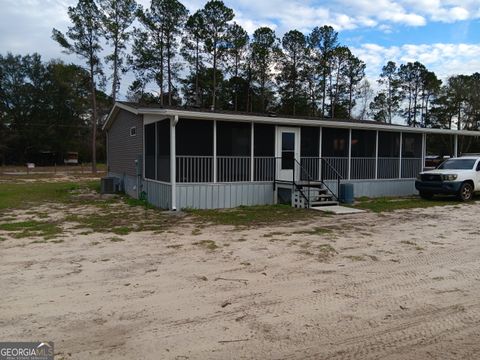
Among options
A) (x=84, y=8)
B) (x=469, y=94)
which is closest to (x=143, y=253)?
(x=84, y=8)

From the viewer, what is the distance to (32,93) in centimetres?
5362

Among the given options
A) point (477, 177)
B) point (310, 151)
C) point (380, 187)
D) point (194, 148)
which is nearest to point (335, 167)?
point (310, 151)

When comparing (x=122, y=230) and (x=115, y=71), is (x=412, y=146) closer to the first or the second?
(x=122, y=230)

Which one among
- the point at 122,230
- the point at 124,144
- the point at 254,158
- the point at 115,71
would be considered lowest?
the point at 122,230

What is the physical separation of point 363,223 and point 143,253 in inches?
209

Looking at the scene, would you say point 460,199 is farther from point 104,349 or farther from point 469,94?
point 469,94

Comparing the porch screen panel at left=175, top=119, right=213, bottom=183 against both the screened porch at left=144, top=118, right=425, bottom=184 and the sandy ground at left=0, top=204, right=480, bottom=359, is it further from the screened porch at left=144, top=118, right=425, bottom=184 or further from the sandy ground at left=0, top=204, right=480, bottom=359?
the sandy ground at left=0, top=204, right=480, bottom=359

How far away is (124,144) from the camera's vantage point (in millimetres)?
16719

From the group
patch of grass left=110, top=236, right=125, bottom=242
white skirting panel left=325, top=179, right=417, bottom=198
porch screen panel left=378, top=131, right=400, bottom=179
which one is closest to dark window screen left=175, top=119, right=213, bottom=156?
white skirting panel left=325, top=179, right=417, bottom=198

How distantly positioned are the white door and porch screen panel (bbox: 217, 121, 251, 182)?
113 centimetres

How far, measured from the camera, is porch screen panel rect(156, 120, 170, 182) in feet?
39.8

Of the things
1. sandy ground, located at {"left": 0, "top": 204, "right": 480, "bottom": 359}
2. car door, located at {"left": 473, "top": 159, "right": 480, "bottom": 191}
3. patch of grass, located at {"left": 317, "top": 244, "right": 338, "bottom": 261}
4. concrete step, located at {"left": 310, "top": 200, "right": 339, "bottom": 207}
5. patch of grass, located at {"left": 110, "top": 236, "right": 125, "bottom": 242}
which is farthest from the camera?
car door, located at {"left": 473, "top": 159, "right": 480, "bottom": 191}

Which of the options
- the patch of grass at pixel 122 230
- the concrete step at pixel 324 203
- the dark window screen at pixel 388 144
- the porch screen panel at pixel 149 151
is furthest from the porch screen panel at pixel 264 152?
the patch of grass at pixel 122 230

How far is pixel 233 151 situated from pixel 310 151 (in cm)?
303
